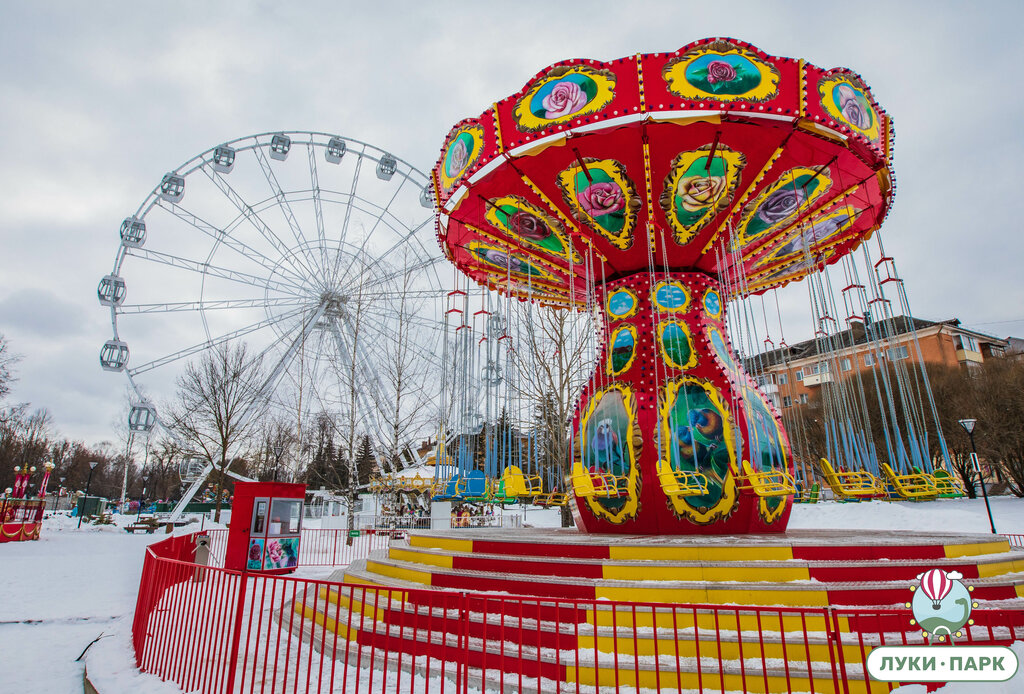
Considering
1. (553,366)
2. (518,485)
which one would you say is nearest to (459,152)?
(518,485)

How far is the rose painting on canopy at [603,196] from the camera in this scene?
6.86 m

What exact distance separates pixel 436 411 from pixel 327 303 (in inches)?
208

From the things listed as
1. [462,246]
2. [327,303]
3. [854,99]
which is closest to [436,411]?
[327,303]

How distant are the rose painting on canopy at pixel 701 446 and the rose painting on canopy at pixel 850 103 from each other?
3.45 meters

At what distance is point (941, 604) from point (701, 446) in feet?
15.4

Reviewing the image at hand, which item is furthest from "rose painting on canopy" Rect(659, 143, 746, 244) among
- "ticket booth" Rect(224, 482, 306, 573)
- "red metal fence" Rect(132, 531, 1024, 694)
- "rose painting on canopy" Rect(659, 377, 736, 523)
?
"ticket booth" Rect(224, 482, 306, 573)

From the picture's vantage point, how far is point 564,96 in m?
6.04

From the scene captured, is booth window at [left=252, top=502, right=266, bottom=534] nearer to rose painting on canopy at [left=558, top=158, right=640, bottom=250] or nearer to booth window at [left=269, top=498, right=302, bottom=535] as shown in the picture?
booth window at [left=269, top=498, right=302, bottom=535]

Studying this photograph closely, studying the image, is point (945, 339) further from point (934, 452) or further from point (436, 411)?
→ point (436, 411)

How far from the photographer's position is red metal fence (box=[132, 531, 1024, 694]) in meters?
3.55

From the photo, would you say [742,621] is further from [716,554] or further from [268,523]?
[268,523]

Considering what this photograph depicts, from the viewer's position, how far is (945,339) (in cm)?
3331

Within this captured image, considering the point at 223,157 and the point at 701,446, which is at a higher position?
the point at 223,157

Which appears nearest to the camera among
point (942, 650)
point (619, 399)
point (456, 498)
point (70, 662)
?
point (942, 650)
